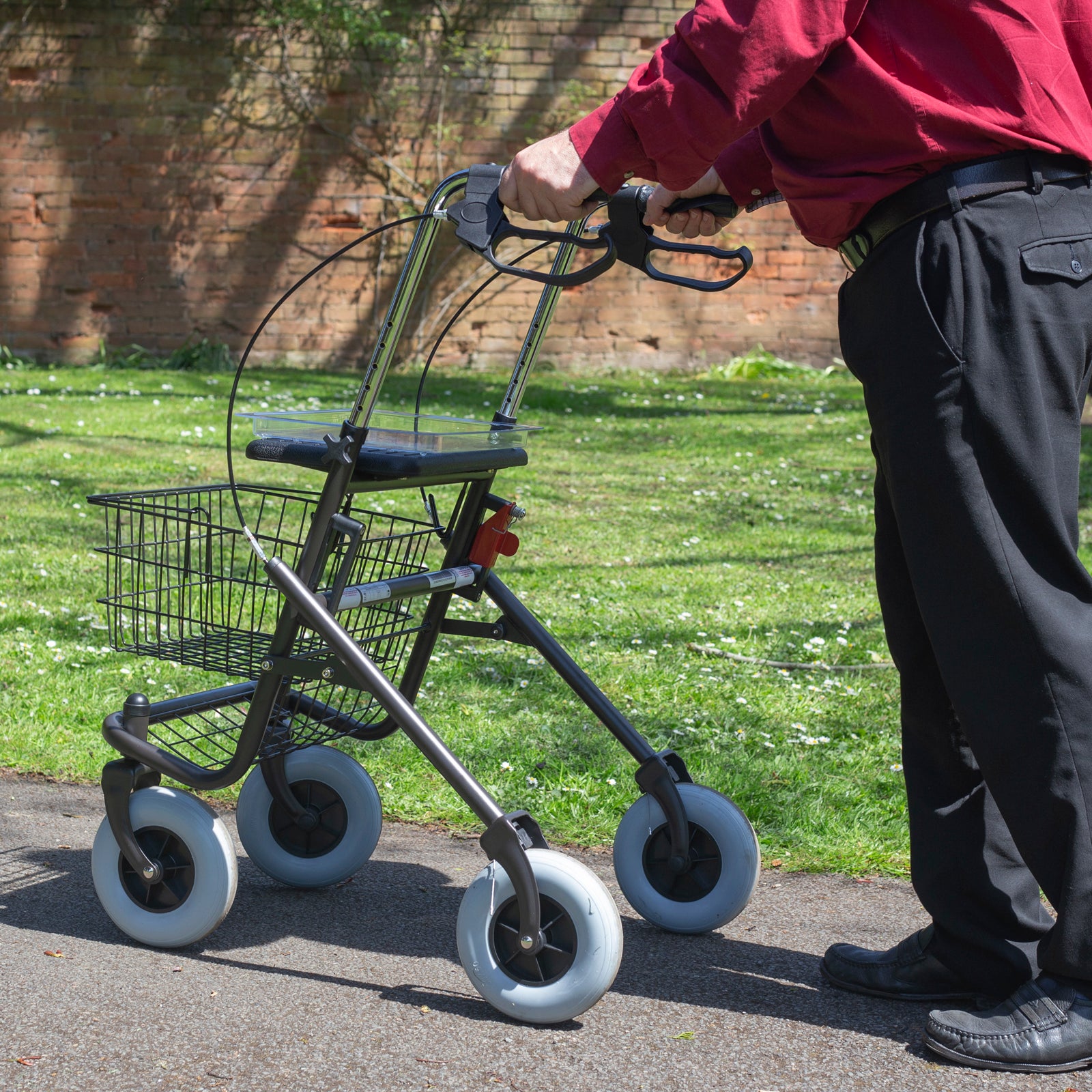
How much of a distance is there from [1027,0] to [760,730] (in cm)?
217

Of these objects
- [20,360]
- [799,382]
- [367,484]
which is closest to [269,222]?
[20,360]

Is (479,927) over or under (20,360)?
over

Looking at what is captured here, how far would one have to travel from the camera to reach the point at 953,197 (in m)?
1.88

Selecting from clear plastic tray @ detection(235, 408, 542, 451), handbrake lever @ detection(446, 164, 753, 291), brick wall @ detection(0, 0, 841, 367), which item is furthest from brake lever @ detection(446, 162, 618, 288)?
brick wall @ detection(0, 0, 841, 367)

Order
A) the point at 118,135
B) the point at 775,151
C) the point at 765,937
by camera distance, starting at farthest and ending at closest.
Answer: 1. the point at 118,135
2. the point at 765,937
3. the point at 775,151

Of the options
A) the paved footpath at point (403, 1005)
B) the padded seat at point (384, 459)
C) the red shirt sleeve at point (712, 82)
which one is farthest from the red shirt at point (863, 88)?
the paved footpath at point (403, 1005)

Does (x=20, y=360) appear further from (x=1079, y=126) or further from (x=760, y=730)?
(x=1079, y=126)

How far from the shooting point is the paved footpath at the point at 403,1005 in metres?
1.93

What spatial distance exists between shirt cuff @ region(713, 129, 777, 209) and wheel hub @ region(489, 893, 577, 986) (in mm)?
1284

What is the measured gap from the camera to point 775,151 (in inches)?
79.9

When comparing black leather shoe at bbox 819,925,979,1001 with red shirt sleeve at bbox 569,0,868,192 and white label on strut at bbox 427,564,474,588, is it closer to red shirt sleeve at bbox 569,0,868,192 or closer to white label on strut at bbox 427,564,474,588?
white label on strut at bbox 427,564,474,588

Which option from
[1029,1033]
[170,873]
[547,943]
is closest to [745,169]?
[547,943]

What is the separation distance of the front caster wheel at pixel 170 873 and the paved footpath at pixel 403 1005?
6 centimetres

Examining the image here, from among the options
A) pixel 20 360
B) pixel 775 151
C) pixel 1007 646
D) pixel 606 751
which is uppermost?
pixel 775 151
